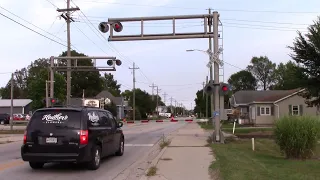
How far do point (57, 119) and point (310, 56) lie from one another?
17.4 meters

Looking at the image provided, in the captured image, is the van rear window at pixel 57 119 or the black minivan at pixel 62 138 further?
the van rear window at pixel 57 119

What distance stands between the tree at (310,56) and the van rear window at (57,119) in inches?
667

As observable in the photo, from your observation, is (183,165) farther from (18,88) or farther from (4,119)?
(18,88)

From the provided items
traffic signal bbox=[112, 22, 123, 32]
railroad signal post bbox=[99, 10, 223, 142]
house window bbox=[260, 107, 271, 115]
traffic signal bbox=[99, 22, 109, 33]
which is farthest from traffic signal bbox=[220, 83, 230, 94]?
house window bbox=[260, 107, 271, 115]

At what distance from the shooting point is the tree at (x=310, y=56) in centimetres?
2316

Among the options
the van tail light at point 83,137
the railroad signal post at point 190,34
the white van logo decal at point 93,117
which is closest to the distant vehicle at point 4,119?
the railroad signal post at point 190,34

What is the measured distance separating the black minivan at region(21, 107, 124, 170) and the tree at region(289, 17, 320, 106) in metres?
16.4

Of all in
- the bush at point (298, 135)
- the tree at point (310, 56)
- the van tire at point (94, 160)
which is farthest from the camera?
the tree at point (310, 56)

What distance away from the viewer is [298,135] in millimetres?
13867

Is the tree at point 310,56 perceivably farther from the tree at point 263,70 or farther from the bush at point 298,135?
the tree at point 263,70

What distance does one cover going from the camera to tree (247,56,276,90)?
11562 cm

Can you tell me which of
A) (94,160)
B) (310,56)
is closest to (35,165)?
(94,160)

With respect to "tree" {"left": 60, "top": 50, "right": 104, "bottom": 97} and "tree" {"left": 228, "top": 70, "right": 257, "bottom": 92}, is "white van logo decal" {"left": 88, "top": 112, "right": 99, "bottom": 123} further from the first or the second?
"tree" {"left": 228, "top": 70, "right": 257, "bottom": 92}

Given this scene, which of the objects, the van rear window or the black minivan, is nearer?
the black minivan
